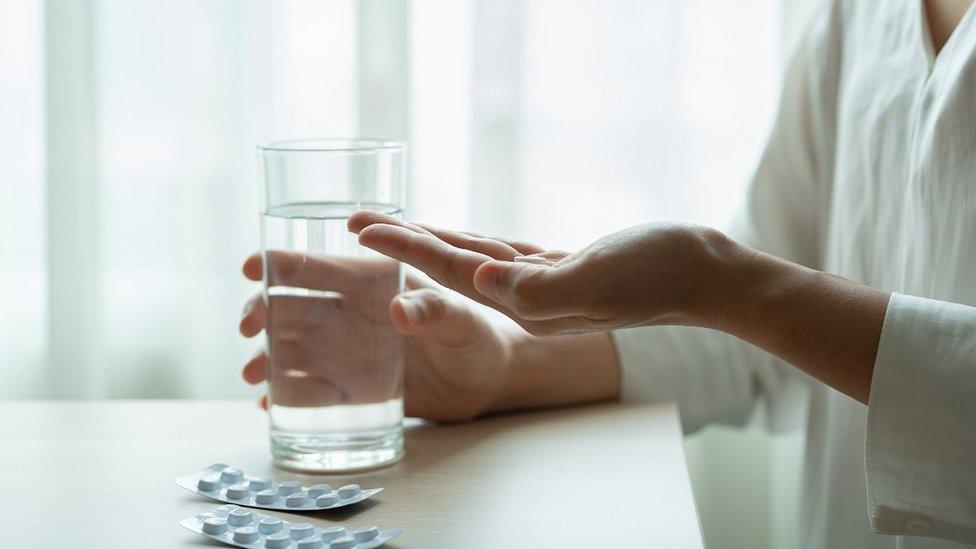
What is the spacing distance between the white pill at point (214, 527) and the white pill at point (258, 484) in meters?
0.07

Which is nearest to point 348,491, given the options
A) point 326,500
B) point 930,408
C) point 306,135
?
point 326,500

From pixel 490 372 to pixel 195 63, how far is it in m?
0.80

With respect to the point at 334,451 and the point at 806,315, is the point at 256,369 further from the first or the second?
the point at 806,315

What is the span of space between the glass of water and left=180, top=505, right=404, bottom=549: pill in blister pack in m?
0.12

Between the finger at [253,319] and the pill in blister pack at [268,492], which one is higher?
the finger at [253,319]

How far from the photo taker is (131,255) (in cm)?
148

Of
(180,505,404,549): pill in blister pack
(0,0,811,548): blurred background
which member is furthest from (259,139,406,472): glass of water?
(0,0,811,548): blurred background

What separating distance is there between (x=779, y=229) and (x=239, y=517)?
24.6 inches

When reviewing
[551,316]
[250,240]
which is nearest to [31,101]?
[250,240]

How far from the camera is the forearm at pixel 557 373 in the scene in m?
0.88

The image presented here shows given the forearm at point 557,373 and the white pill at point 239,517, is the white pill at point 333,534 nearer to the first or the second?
the white pill at point 239,517

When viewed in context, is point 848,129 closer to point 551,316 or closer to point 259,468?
point 551,316

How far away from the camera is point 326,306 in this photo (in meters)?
0.71

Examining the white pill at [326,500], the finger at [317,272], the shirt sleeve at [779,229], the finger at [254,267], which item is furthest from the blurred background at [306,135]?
the white pill at [326,500]
